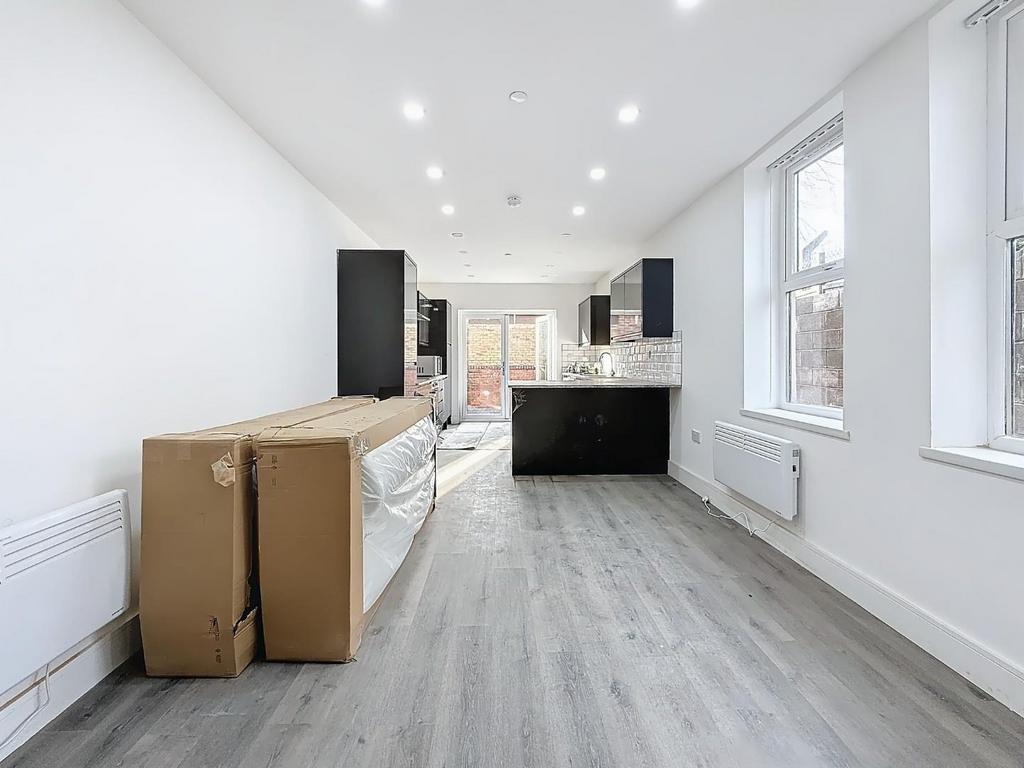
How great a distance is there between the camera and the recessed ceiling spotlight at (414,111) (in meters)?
2.86

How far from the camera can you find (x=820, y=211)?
3.25m

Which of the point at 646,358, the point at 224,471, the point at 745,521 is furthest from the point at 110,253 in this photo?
the point at 646,358

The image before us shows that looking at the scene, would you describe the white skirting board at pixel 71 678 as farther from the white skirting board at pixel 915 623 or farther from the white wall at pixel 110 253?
the white skirting board at pixel 915 623

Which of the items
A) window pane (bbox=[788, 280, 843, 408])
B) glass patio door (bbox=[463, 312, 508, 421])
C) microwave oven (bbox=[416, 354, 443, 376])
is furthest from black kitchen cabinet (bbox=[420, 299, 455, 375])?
window pane (bbox=[788, 280, 843, 408])

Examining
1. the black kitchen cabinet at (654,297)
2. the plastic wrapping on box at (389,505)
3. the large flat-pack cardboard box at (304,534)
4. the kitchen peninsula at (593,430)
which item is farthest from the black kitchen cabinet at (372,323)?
→ the large flat-pack cardboard box at (304,534)

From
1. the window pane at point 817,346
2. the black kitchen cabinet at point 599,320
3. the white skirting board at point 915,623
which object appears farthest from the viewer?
the black kitchen cabinet at point 599,320

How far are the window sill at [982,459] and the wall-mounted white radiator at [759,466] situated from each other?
927 mm

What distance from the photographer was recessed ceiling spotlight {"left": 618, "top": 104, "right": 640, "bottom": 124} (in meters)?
2.91

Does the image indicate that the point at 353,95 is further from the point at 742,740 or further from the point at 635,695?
the point at 742,740

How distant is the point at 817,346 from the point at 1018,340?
124 centimetres

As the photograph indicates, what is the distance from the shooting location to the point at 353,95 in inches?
108

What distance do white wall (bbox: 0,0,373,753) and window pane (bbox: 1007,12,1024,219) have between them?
331 cm

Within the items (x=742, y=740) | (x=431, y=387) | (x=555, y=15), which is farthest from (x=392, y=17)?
(x=431, y=387)

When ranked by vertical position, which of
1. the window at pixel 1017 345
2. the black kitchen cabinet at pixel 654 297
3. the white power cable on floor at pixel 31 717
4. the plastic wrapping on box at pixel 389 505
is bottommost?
the white power cable on floor at pixel 31 717
